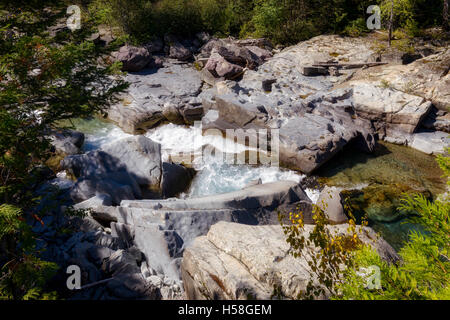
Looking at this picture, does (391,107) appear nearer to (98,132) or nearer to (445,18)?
(445,18)

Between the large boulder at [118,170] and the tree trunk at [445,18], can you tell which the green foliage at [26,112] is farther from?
the tree trunk at [445,18]

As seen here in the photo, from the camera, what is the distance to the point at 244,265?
5.00 meters

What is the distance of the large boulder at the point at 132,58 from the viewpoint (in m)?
20.0

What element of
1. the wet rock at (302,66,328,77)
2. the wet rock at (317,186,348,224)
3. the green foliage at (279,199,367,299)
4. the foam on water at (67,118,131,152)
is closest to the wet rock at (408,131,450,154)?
the wet rock at (317,186,348,224)

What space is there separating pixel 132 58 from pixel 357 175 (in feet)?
55.9

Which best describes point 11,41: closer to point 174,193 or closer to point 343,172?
point 174,193

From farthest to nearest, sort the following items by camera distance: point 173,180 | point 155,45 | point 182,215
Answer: point 155,45 < point 173,180 < point 182,215

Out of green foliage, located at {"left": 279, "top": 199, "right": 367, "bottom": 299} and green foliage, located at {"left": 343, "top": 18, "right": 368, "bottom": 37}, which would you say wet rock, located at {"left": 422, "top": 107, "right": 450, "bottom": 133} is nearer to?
green foliage, located at {"left": 279, "top": 199, "right": 367, "bottom": 299}

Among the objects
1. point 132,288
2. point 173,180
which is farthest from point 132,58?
point 132,288

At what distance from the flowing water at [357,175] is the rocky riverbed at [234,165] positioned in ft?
0.21

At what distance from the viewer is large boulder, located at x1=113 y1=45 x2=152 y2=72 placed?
65.7ft

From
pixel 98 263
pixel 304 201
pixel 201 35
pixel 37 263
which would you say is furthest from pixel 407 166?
pixel 201 35

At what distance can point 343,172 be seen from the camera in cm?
1209

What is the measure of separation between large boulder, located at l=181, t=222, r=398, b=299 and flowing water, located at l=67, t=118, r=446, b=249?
437 cm
